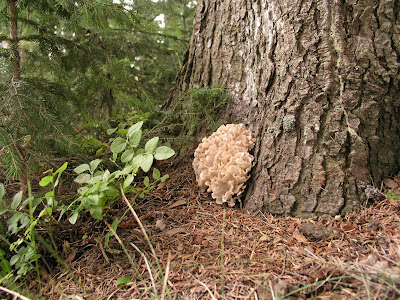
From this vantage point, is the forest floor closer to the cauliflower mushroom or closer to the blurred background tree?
the cauliflower mushroom

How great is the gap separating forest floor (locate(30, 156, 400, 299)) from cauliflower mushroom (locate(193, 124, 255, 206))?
0.60 ft

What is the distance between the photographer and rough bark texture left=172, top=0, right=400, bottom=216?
204 cm

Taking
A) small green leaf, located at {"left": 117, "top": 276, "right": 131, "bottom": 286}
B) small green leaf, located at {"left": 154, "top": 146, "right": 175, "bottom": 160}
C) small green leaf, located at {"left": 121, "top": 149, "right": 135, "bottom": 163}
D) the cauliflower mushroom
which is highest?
small green leaf, located at {"left": 154, "top": 146, "right": 175, "bottom": 160}

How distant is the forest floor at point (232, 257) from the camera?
4.87 feet

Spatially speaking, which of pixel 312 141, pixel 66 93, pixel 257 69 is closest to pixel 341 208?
pixel 312 141

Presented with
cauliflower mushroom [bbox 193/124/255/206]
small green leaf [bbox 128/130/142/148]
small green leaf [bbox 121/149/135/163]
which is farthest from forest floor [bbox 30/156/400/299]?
small green leaf [bbox 128/130/142/148]

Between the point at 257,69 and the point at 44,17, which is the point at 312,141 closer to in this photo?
the point at 257,69

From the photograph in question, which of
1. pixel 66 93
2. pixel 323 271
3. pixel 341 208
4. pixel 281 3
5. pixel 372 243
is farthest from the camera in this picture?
pixel 66 93

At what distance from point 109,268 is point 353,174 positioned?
6.25 feet

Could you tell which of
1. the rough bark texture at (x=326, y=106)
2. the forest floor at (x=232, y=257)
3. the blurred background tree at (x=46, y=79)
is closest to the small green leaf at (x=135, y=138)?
the blurred background tree at (x=46, y=79)

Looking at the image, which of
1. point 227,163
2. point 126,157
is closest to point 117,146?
point 126,157

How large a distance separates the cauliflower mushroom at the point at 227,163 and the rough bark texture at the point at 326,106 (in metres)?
0.12

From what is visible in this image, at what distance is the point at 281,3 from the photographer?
2.24 m

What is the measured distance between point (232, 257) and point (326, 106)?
1328mm
